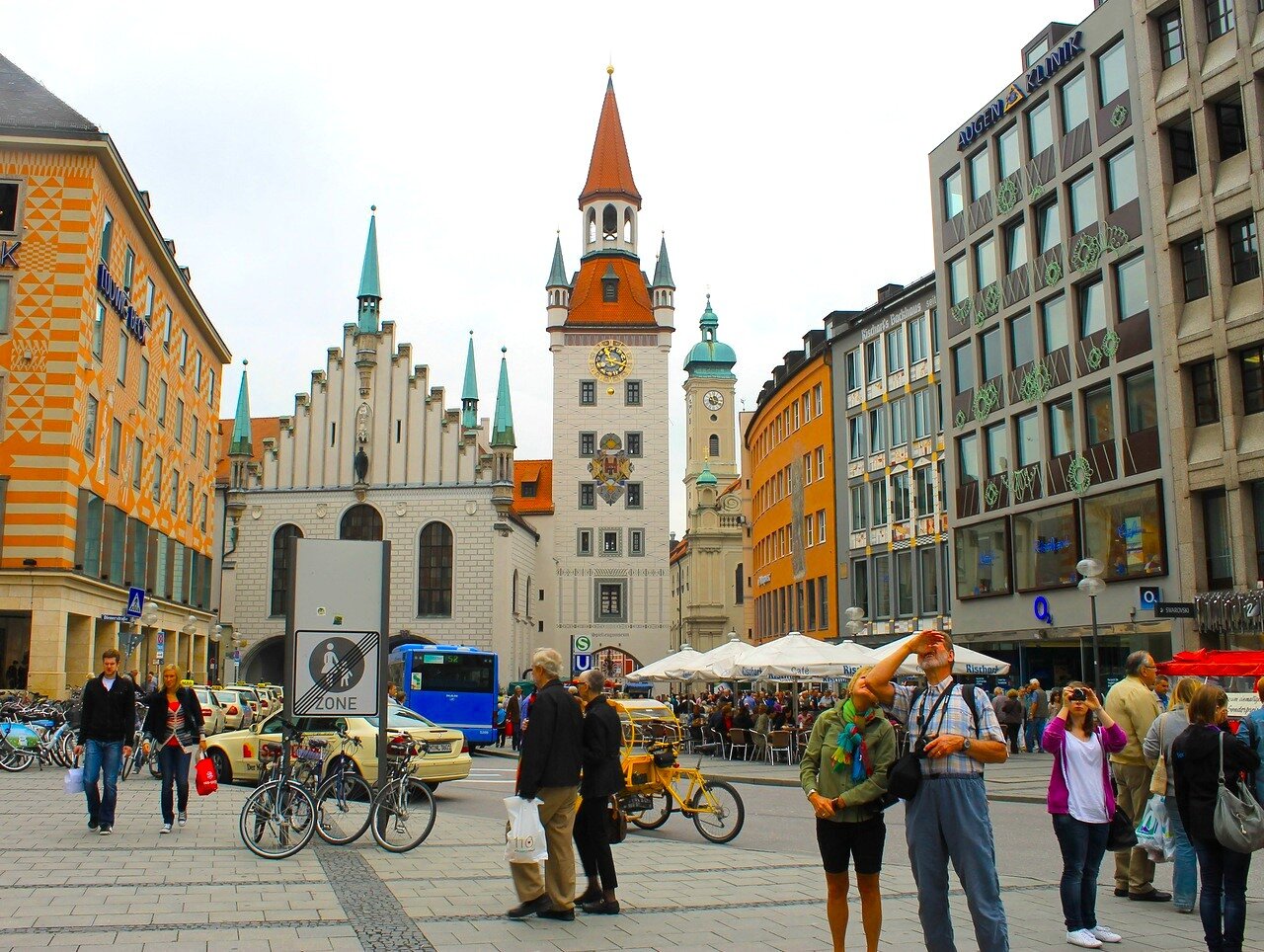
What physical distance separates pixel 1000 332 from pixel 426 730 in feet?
67.4

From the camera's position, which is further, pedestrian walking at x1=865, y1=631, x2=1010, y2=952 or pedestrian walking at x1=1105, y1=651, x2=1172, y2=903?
pedestrian walking at x1=1105, y1=651, x2=1172, y2=903

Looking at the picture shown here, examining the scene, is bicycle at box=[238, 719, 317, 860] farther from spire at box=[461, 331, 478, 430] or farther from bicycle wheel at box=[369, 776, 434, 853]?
spire at box=[461, 331, 478, 430]

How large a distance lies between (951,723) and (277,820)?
22.3 feet

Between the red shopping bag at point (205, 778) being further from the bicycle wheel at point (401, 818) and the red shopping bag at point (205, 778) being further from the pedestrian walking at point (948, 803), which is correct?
the pedestrian walking at point (948, 803)

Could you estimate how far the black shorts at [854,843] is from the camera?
6582 mm

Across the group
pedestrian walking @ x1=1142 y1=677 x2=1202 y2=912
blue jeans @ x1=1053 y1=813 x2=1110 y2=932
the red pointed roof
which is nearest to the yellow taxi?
pedestrian walking @ x1=1142 y1=677 x2=1202 y2=912

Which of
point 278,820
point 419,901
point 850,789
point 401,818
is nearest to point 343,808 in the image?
point 401,818

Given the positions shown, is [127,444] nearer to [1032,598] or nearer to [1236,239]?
[1032,598]

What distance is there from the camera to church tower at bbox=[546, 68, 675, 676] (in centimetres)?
6988

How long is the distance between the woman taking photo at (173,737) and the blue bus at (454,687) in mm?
20787

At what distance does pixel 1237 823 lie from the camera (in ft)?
23.7

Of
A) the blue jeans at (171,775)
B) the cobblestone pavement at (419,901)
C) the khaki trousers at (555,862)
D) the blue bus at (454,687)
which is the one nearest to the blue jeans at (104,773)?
the cobblestone pavement at (419,901)

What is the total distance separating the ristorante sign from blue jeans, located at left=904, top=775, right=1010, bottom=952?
29.7 metres

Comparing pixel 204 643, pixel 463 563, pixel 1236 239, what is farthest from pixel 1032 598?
pixel 463 563
